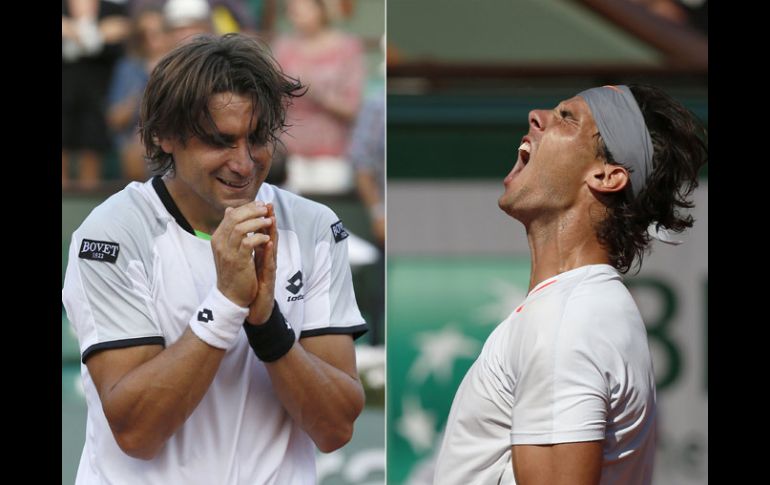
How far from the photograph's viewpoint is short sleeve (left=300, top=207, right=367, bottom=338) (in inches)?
88.7

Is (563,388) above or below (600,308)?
below

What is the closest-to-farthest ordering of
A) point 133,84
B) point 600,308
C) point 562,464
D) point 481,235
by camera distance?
point 562,464, point 600,308, point 481,235, point 133,84

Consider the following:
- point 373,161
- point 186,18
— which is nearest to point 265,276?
point 373,161

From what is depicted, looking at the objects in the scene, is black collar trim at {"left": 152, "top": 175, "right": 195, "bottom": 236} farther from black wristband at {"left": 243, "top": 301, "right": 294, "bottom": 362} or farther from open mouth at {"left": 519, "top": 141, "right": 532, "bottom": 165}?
open mouth at {"left": 519, "top": 141, "right": 532, "bottom": 165}

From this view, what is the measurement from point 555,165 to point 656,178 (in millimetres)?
207

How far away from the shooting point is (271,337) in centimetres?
205

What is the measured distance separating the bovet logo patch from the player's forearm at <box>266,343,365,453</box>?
0.38m

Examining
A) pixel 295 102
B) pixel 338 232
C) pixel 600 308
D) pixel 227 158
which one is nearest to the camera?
pixel 600 308

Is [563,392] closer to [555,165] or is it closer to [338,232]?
[555,165]

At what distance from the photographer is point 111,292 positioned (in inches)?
83.2

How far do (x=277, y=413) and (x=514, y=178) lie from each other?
2.26 feet

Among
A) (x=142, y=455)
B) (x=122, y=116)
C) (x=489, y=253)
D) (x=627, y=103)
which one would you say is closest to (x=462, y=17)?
(x=489, y=253)

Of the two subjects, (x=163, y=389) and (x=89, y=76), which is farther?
(x=89, y=76)

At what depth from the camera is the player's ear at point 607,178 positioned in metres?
2.15
